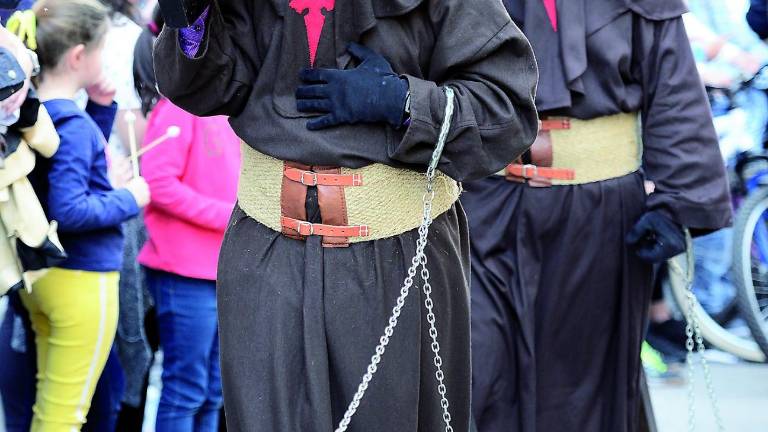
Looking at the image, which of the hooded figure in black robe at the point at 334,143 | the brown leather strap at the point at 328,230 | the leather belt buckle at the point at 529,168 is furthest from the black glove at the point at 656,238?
the brown leather strap at the point at 328,230

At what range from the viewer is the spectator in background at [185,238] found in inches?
163

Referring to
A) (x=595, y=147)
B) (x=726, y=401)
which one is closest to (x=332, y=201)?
(x=595, y=147)

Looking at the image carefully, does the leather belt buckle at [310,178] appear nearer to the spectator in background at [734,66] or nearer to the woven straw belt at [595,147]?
the woven straw belt at [595,147]

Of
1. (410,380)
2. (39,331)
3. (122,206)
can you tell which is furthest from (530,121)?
(39,331)

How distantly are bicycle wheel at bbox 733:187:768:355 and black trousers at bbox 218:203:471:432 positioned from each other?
326 cm

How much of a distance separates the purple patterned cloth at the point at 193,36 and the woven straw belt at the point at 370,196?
294 mm

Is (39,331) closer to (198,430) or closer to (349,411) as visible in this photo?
(198,430)

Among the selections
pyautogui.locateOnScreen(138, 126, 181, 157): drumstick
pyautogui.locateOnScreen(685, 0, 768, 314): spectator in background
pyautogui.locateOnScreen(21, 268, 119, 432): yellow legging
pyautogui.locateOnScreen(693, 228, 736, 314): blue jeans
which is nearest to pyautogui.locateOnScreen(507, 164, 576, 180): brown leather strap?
pyautogui.locateOnScreen(138, 126, 181, 157): drumstick

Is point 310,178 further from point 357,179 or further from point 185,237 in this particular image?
point 185,237

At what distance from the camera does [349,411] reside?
2.70m

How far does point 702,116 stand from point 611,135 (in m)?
0.28

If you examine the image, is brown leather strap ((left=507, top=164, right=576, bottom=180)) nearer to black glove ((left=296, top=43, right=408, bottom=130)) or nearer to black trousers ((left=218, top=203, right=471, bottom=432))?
black trousers ((left=218, top=203, right=471, bottom=432))

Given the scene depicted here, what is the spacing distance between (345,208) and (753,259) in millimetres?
3645

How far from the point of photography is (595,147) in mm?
3816
